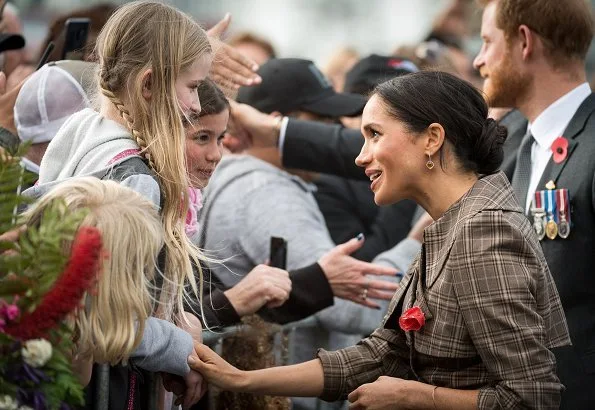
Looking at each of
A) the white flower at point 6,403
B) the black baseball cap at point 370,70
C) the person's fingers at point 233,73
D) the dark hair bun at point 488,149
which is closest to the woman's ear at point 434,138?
the dark hair bun at point 488,149

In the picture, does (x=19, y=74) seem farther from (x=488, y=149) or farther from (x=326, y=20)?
(x=326, y=20)

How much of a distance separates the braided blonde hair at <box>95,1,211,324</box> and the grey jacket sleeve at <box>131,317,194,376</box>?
3.5 inches

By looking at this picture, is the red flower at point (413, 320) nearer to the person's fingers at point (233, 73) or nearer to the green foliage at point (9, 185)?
the green foliage at point (9, 185)

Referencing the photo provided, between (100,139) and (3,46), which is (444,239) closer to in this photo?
(100,139)

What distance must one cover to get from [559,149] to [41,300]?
271 centimetres

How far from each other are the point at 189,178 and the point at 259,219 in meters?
1.25

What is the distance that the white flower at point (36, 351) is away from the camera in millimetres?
2447

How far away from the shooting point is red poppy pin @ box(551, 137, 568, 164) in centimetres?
456

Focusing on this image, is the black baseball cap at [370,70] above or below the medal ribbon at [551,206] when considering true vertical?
below

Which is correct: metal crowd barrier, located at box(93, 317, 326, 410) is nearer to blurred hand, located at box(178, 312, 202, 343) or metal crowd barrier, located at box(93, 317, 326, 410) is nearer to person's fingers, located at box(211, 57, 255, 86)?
blurred hand, located at box(178, 312, 202, 343)

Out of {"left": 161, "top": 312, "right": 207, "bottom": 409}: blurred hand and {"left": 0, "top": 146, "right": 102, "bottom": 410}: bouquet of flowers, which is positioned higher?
{"left": 0, "top": 146, "right": 102, "bottom": 410}: bouquet of flowers

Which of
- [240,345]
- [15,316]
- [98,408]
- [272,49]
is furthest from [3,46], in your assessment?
[272,49]

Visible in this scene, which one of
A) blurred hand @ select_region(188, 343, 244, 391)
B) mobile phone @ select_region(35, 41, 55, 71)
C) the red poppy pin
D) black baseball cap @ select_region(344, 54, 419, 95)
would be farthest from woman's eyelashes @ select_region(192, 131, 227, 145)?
black baseball cap @ select_region(344, 54, 419, 95)

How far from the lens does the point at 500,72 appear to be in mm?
4984
